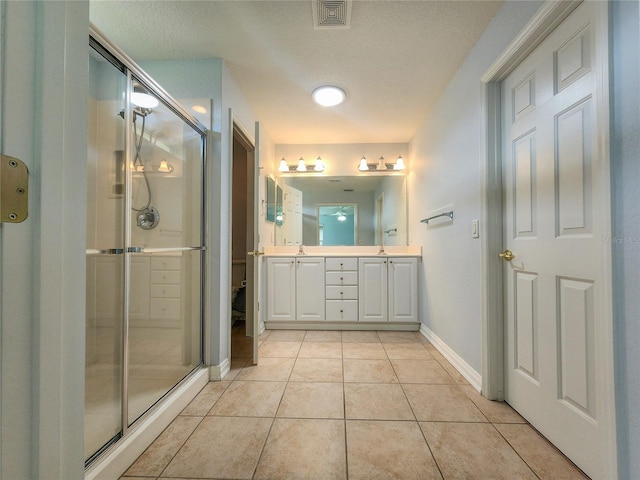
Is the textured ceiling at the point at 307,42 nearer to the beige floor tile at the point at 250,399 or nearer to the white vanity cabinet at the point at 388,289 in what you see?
the white vanity cabinet at the point at 388,289

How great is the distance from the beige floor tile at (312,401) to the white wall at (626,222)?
1107mm

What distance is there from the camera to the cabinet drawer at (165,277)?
1502 mm

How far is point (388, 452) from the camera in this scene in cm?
120

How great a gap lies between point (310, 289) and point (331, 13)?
235cm

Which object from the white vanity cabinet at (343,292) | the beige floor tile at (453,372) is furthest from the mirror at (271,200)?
the beige floor tile at (453,372)

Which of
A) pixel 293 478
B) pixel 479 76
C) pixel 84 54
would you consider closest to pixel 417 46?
pixel 479 76

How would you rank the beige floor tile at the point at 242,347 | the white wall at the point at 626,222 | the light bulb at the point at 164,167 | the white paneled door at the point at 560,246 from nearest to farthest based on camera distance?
the white wall at the point at 626,222, the white paneled door at the point at 560,246, the light bulb at the point at 164,167, the beige floor tile at the point at 242,347

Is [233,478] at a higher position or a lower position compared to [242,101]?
lower

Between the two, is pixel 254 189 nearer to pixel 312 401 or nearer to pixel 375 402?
pixel 312 401

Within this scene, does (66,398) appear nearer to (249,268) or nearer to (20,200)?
(20,200)

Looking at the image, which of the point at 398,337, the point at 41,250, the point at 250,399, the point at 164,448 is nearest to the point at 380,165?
the point at 398,337

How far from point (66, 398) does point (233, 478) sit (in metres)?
0.91

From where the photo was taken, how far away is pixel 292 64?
1.95 m

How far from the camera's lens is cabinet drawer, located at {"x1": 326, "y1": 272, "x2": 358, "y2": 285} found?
2.99 meters
